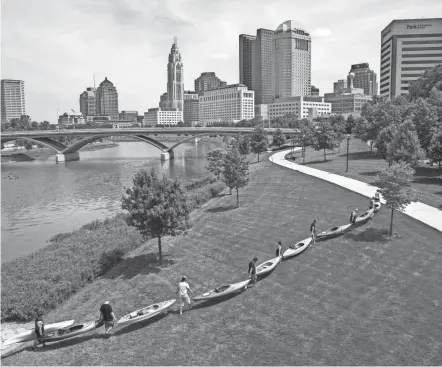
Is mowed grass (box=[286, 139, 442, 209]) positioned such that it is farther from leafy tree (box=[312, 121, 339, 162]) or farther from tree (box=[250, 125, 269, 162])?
tree (box=[250, 125, 269, 162])

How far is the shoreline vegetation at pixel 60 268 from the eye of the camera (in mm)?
16688

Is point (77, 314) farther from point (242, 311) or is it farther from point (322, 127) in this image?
point (322, 127)

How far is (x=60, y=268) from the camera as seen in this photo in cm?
2028

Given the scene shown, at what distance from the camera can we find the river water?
105 feet

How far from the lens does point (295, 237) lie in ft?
77.6

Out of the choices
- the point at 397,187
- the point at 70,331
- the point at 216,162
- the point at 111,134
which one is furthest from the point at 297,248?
the point at 111,134

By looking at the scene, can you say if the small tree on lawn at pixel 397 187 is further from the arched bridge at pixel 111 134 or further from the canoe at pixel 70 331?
the arched bridge at pixel 111 134

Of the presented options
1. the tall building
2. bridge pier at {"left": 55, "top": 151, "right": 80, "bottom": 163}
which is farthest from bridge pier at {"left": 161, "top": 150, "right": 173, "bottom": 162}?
the tall building

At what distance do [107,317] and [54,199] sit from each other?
3710 cm

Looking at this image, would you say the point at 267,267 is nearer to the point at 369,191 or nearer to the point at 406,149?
the point at 369,191

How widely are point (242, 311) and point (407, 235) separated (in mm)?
11754

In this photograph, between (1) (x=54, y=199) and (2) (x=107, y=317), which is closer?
(2) (x=107, y=317)

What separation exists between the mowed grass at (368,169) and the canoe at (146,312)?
68.1 feet

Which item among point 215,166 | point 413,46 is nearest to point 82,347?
point 215,166
